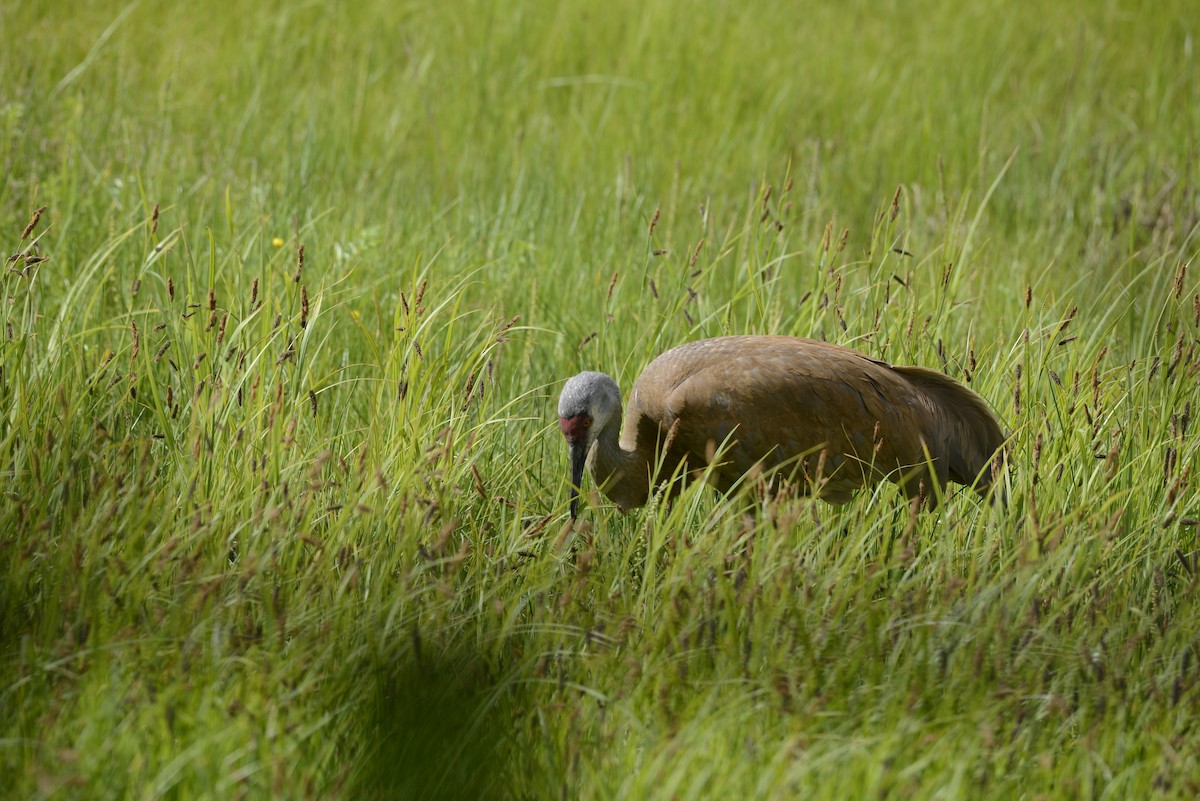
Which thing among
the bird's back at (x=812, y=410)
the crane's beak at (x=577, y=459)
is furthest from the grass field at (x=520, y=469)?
the bird's back at (x=812, y=410)

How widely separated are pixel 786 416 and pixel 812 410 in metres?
0.08

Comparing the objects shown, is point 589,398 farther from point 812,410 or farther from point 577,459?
point 812,410

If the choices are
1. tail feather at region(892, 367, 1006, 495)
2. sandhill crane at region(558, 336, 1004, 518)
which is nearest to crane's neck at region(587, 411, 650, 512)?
sandhill crane at region(558, 336, 1004, 518)

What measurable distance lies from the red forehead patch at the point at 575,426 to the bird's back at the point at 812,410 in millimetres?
237

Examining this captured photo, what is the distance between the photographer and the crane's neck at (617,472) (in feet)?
12.0

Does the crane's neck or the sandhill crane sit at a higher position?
the sandhill crane

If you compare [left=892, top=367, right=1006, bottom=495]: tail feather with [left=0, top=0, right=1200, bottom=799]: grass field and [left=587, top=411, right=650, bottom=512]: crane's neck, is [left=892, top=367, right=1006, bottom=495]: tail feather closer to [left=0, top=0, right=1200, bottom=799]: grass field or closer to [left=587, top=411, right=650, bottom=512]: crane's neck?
[left=0, top=0, right=1200, bottom=799]: grass field

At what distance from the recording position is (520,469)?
134 inches

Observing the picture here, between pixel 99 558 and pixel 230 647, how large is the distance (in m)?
0.33

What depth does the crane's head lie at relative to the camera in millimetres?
3449

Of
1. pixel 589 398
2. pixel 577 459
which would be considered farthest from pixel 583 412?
pixel 577 459

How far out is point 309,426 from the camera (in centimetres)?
338

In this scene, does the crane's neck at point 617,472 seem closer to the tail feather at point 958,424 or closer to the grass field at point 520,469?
the grass field at point 520,469

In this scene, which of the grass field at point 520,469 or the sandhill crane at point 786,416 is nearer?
the grass field at point 520,469
